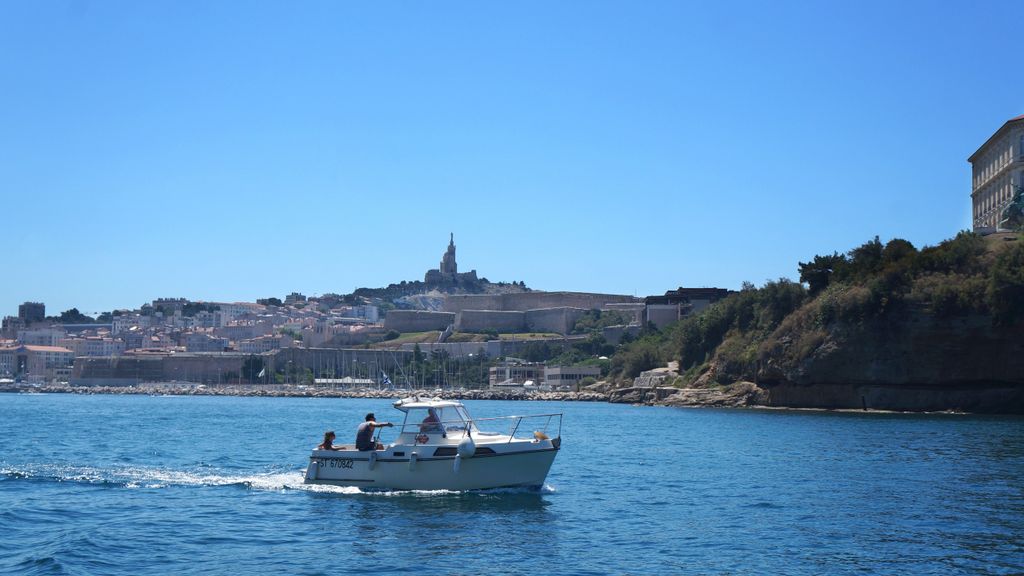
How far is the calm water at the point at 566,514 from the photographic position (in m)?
18.2

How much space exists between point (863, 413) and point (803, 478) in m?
31.8

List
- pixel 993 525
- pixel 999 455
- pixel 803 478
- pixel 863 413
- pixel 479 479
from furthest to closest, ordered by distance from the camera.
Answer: pixel 863 413 → pixel 999 455 → pixel 803 478 → pixel 479 479 → pixel 993 525

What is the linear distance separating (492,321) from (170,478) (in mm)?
147539

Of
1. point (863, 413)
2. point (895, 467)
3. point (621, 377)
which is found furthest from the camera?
point (621, 377)

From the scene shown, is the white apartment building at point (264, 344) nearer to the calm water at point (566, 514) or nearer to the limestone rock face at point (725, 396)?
the limestone rock face at point (725, 396)

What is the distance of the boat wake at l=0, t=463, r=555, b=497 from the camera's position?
1022 inches

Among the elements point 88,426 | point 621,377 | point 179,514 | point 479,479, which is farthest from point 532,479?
point 621,377

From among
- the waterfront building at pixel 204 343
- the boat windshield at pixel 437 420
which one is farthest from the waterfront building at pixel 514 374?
the boat windshield at pixel 437 420

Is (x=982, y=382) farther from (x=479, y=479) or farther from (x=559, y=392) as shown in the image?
(x=559, y=392)

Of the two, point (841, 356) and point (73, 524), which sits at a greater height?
point (841, 356)

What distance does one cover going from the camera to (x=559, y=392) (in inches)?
4619

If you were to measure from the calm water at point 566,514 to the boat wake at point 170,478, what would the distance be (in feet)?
0.27

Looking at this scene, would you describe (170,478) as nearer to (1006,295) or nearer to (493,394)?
(1006,295)

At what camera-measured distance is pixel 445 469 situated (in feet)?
82.3
